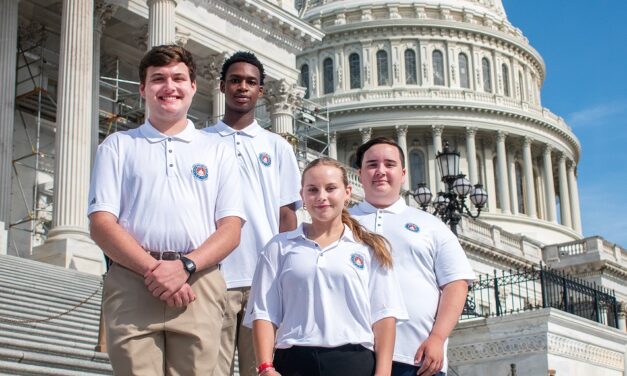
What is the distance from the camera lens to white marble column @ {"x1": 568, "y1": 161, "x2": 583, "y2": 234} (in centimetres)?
7625

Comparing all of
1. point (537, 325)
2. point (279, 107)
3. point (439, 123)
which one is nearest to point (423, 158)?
point (439, 123)

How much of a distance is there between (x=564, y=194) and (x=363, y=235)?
73.6m

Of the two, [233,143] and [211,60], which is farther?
[211,60]

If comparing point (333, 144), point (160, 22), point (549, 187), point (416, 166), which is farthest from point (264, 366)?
point (549, 187)

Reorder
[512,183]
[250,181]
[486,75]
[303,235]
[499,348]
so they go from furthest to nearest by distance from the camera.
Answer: [486,75] → [512,183] → [499,348] → [250,181] → [303,235]

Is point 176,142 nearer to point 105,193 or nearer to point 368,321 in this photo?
point 105,193

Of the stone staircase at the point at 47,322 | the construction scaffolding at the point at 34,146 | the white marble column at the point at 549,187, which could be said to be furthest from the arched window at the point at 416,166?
the stone staircase at the point at 47,322

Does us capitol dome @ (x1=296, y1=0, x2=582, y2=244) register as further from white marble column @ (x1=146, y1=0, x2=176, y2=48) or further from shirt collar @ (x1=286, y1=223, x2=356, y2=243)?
shirt collar @ (x1=286, y1=223, x2=356, y2=243)

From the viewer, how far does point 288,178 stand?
6.12m

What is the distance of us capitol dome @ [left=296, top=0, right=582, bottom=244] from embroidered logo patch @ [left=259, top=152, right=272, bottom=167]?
6259 cm

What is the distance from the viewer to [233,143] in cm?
601

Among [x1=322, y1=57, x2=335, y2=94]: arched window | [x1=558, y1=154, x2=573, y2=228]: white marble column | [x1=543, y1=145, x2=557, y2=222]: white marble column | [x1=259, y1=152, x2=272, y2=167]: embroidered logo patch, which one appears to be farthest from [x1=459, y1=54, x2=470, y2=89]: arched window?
[x1=259, y1=152, x2=272, y2=167]: embroidered logo patch

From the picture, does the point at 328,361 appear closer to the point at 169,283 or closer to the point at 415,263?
the point at 169,283

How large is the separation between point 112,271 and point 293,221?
1721 millimetres
